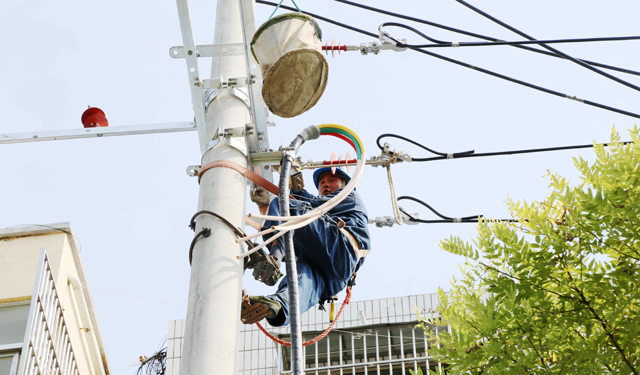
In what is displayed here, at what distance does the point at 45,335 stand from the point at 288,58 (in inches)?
173

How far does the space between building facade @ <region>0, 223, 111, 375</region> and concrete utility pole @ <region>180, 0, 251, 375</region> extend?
356 centimetres

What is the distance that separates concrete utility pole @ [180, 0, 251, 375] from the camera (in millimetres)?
3158

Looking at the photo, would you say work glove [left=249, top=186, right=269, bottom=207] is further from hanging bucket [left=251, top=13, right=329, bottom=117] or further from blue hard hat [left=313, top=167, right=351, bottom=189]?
blue hard hat [left=313, top=167, right=351, bottom=189]

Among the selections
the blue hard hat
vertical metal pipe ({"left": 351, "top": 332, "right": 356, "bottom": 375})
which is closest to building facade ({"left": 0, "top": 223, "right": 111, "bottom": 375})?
the blue hard hat

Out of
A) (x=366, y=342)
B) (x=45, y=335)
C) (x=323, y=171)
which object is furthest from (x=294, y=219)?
(x=366, y=342)

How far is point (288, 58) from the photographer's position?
13.2 feet

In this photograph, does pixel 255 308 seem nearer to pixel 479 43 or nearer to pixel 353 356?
pixel 479 43

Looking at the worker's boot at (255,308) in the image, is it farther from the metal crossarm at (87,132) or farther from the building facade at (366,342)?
the building facade at (366,342)

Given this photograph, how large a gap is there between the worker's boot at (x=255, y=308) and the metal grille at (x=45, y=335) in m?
3.26

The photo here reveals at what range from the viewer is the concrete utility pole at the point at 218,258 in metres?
3.16

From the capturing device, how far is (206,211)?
357 centimetres

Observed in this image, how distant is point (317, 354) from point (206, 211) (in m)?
15.3

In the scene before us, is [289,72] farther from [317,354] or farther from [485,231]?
[317,354]

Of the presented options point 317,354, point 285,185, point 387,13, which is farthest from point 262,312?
point 317,354
